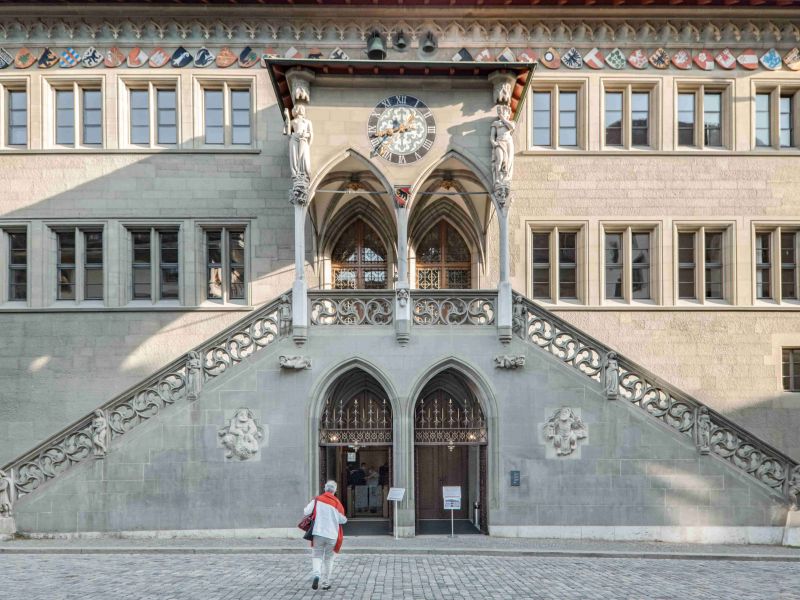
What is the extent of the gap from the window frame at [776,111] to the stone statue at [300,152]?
1261 cm

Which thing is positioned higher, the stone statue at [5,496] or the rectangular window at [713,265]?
the rectangular window at [713,265]

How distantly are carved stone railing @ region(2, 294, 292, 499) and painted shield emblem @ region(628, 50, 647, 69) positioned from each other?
1184 centimetres

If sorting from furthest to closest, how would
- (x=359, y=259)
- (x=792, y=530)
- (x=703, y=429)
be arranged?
(x=359, y=259)
(x=703, y=429)
(x=792, y=530)

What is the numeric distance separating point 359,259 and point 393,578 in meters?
11.4

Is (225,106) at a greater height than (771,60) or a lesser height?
lesser

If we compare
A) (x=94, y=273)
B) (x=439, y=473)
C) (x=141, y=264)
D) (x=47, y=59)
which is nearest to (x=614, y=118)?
(x=439, y=473)

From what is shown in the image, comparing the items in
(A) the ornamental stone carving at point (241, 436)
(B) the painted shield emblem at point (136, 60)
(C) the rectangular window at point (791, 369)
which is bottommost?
(A) the ornamental stone carving at point (241, 436)

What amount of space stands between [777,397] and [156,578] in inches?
658

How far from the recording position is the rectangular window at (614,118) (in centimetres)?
2261

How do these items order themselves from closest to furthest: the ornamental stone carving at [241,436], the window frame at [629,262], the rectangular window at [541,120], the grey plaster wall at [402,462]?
the grey plaster wall at [402,462]
the ornamental stone carving at [241,436]
the window frame at [629,262]
the rectangular window at [541,120]

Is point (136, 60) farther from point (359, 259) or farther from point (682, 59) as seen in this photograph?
point (682, 59)

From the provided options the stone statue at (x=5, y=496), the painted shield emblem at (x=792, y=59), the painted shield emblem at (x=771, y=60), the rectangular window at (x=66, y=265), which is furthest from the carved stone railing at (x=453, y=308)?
the painted shield emblem at (x=792, y=59)

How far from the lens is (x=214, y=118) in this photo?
73.3 ft

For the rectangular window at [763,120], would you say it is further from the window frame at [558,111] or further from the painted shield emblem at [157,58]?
the painted shield emblem at [157,58]
